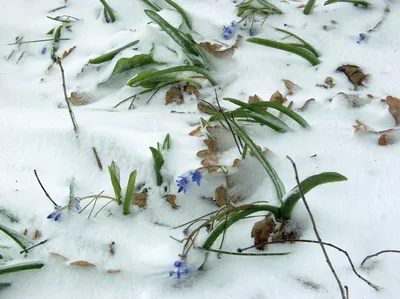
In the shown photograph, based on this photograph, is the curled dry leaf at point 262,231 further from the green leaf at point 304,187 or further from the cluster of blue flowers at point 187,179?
the cluster of blue flowers at point 187,179

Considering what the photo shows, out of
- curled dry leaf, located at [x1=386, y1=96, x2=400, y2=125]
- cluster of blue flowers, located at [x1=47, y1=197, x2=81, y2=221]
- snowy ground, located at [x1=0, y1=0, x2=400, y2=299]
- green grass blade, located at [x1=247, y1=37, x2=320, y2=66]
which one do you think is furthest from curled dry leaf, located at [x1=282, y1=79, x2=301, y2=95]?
cluster of blue flowers, located at [x1=47, y1=197, x2=81, y2=221]

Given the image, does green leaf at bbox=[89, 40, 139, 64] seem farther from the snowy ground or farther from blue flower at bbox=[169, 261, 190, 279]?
blue flower at bbox=[169, 261, 190, 279]

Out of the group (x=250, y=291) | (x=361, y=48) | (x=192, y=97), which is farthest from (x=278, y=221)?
(x=361, y=48)

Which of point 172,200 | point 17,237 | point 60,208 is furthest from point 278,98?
point 17,237

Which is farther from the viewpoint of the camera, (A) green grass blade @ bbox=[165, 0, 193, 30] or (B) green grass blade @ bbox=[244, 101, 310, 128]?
(A) green grass blade @ bbox=[165, 0, 193, 30]

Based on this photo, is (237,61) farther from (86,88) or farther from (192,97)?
(86,88)
